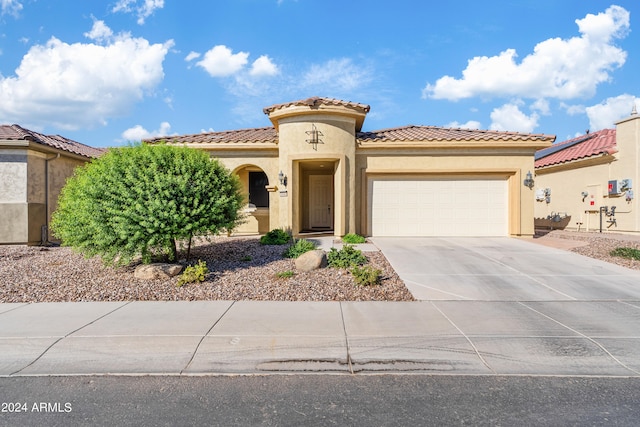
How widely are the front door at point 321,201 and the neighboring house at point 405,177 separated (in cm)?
352

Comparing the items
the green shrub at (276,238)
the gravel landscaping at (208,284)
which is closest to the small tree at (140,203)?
the gravel landscaping at (208,284)

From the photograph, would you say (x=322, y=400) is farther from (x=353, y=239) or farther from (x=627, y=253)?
(x=627, y=253)

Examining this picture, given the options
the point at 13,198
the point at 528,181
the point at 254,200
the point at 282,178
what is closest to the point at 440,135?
the point at 528,181

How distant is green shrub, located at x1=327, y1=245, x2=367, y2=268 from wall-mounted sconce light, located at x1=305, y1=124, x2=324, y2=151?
16.0ft

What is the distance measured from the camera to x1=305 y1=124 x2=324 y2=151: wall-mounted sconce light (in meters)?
12.3

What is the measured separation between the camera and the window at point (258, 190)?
15.8 m

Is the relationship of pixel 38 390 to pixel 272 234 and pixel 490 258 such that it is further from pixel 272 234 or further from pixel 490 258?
pixel 490 258

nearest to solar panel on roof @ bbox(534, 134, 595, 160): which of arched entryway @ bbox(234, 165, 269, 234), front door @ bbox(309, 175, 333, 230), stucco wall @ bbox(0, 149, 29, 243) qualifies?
front door @ bbox(309, 175, 333, 230)

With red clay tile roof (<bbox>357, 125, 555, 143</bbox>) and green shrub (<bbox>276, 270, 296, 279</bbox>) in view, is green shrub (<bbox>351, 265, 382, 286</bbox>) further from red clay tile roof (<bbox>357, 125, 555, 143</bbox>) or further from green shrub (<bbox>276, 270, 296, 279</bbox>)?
red clay tile roof (<bbox>357, 125, 555, 143</bbox>)

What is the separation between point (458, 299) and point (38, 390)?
20.0 ft

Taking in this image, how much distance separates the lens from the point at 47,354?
438cm

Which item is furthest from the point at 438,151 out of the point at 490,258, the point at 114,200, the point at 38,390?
the point at 38,390

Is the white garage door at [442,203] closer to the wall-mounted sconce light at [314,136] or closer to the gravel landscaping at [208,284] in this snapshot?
the wall-mounted sconce light at [314,136]

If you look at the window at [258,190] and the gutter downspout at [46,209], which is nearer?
the gutter downspout at [46,209]
